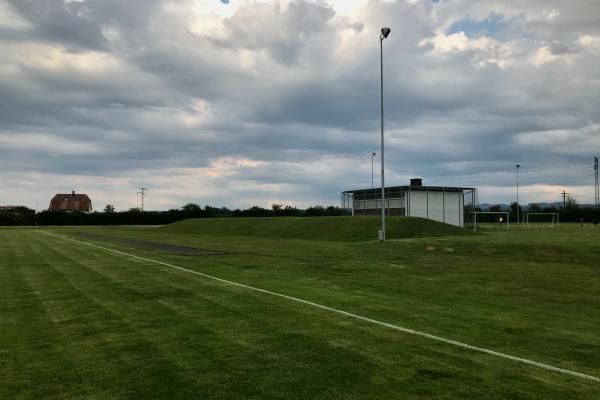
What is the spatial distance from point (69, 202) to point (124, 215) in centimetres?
6699

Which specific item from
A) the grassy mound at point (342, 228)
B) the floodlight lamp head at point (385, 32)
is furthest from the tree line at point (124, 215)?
the floodlight lamp head at point (385, 32)

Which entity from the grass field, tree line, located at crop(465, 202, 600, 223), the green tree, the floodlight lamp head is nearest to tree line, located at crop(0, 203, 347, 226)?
the green tree

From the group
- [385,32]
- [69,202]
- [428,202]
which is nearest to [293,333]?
[385,32]

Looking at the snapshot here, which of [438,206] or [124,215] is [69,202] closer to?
[124,215]

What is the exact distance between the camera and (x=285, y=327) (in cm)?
849

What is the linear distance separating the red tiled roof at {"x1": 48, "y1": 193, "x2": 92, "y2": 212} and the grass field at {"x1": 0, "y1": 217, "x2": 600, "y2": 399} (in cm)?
15236

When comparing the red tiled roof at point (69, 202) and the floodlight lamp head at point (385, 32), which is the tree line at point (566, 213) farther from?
the red tiled roof at point (69, 202)

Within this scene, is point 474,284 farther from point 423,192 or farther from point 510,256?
point 423,192

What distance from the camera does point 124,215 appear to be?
10144 cm

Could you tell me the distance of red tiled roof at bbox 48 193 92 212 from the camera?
15412 centimetres

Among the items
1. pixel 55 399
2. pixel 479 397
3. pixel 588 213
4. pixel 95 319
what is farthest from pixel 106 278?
pixel 588 213

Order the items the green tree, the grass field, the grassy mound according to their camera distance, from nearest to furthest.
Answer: the grass field < the grassy mound < the green tree

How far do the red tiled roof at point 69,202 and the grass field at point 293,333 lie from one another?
152 m

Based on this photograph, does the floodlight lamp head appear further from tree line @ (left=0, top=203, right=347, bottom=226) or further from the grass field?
tree line @ (left=0, top=203, right=347, bottom=226)
